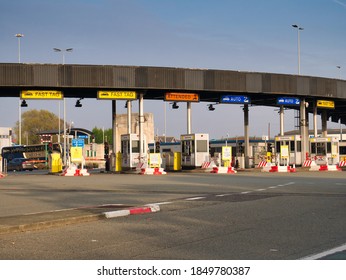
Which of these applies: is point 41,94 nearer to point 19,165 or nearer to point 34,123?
point 19,165

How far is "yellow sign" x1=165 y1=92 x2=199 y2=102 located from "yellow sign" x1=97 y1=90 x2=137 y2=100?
2618mm

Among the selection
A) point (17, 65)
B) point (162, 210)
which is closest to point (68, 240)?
point (162, 210)

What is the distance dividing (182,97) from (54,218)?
30461 mm

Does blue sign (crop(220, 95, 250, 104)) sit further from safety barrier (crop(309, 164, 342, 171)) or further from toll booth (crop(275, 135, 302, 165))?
safety barrier (crop(309, 164, 342, 171))

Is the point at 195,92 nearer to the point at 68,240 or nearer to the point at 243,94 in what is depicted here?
the point at 243,94

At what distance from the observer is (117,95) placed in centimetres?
4091

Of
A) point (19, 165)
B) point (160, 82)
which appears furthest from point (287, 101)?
point (19, 165)

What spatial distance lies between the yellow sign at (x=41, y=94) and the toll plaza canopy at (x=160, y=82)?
29cm

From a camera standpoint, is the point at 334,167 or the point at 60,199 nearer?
the point at 60,199

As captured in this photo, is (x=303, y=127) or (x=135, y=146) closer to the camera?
(x=135, y=146)

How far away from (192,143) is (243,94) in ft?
19.6

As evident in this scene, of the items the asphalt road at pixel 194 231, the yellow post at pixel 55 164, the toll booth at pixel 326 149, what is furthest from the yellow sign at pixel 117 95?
the asphalt road at pixel 194 231

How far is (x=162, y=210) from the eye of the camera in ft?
49.1
